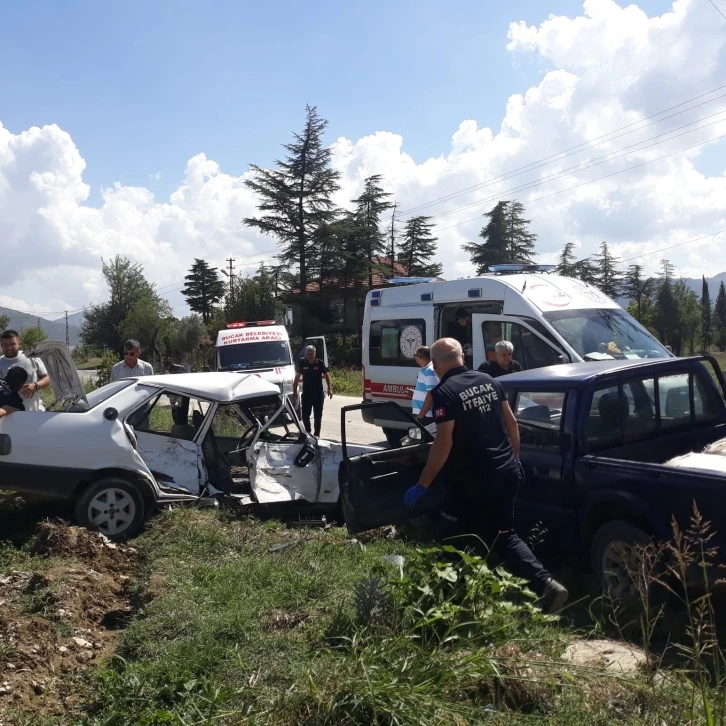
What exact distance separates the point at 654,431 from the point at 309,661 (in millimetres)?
3195

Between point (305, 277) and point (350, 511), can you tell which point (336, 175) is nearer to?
point (305, 277)

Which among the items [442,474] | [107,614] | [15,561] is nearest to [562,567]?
[442,474]

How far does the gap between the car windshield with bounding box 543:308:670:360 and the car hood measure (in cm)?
568

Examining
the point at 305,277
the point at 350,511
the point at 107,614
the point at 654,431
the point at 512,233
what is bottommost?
the point at 107,614

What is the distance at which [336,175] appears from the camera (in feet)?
140

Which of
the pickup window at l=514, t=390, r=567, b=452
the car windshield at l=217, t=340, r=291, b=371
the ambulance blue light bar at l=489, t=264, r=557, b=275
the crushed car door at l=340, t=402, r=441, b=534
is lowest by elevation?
the crushed car door at l=340, t=402, r=441, b=534

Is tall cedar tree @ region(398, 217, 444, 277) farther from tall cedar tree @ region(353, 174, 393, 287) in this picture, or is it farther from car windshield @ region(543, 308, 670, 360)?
car windshield @ region(543, 308, 670, 360)

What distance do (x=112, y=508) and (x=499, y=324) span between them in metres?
5.53

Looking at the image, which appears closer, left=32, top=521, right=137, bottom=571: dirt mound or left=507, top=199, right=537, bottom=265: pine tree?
left=32, top=521, right=137, bottom=571: dirt mound

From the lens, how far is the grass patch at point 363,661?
308cm

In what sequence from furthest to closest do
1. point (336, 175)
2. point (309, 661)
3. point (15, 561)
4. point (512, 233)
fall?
Answer: point (512, 233), point (336, 175), point (15, 561), point (309, 661)

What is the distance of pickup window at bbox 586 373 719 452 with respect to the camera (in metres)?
5.27

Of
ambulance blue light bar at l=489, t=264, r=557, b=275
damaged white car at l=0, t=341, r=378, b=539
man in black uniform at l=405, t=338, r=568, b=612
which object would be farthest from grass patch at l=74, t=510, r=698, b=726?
ambulance blue light bar at l=489, t=264, r=557, b=275

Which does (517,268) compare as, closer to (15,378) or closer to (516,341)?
(516,341)
